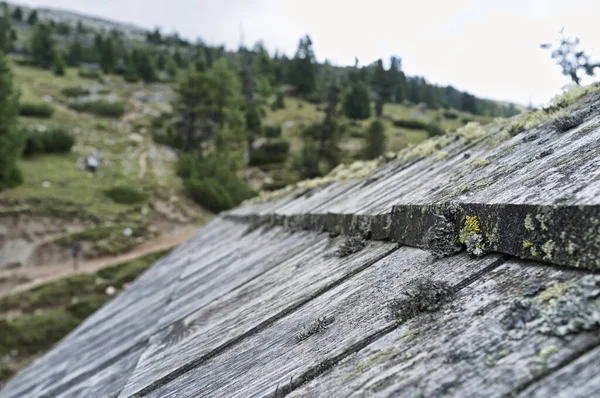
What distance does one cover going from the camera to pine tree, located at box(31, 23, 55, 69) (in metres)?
78.4

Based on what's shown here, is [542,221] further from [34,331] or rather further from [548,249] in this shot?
[34,331]

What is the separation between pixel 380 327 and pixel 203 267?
4.37 m

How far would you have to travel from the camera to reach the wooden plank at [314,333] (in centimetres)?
139

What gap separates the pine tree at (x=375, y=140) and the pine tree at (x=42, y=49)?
63296 millimetres

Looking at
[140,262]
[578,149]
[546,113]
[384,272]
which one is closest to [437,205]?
[384,272]

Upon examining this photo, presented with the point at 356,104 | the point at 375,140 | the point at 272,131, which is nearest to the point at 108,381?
the point at 375,140

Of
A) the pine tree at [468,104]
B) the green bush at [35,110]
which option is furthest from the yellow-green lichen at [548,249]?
the pine tree at [468,104]

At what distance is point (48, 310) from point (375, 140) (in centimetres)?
3540

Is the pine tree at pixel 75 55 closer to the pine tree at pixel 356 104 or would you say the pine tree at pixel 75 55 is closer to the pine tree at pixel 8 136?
the pine tree at pixel 356 104

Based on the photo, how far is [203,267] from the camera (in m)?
5.43

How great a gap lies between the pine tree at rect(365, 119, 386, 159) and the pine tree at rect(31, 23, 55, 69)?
208ft

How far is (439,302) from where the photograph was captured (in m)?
1.24

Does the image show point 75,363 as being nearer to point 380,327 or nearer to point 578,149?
point 380,327

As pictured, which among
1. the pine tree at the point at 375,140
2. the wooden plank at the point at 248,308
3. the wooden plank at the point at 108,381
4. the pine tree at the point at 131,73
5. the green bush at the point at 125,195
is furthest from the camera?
the pine tree at the point at 131,73
